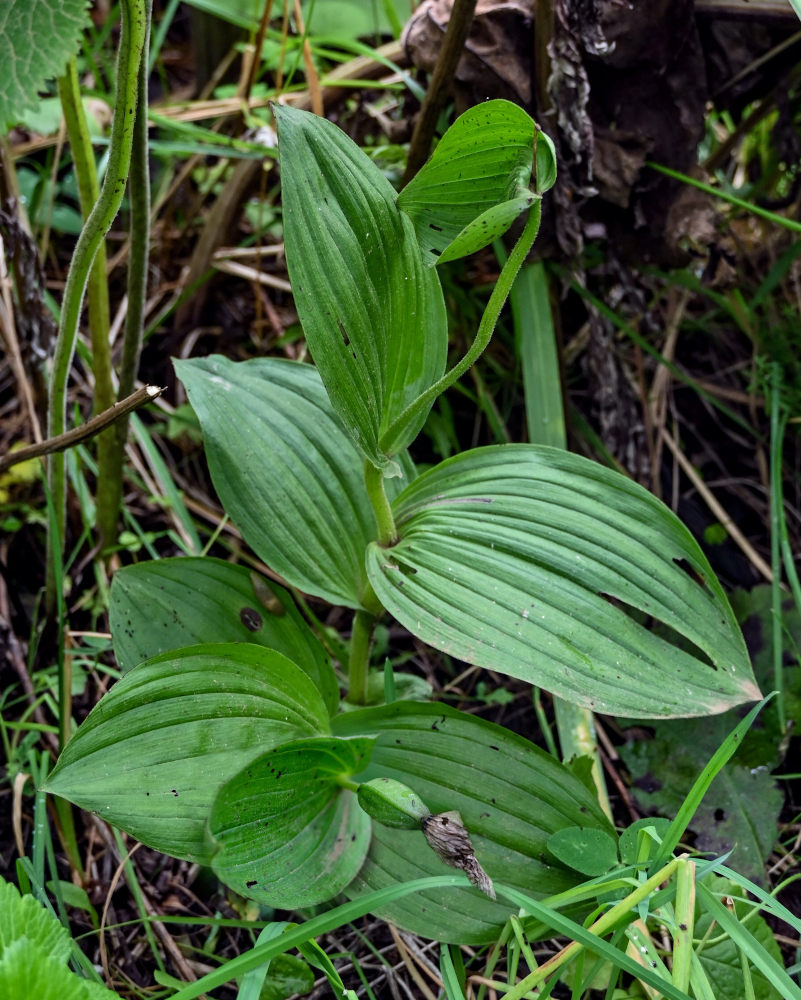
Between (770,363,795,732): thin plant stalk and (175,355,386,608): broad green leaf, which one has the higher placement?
(175,355,386,608): broad green leaf

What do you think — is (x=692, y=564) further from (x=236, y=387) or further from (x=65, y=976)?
(x=65, y=976)

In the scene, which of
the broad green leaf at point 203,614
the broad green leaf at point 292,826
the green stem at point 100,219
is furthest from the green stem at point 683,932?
the green stem at point 100,219

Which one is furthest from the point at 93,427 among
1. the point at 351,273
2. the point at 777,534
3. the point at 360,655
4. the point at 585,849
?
the point at 777,534

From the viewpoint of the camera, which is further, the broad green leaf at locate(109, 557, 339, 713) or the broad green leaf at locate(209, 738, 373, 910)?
the broad green leaf at locate(109, 557, 339, 713)

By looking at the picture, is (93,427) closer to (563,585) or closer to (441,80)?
(563,585)

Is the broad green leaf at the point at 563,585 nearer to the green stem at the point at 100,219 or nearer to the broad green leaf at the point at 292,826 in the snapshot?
the broad green leaf at the point at 292,826

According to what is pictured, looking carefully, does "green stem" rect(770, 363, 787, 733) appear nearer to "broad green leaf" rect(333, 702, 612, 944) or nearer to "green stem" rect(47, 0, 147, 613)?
"broad green leaf" rect(333, 702, 612, 944)

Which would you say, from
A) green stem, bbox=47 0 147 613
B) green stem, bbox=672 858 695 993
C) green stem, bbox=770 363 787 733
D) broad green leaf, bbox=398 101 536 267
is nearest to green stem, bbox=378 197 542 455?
broad green leaf, bbox=398 101 536 267
